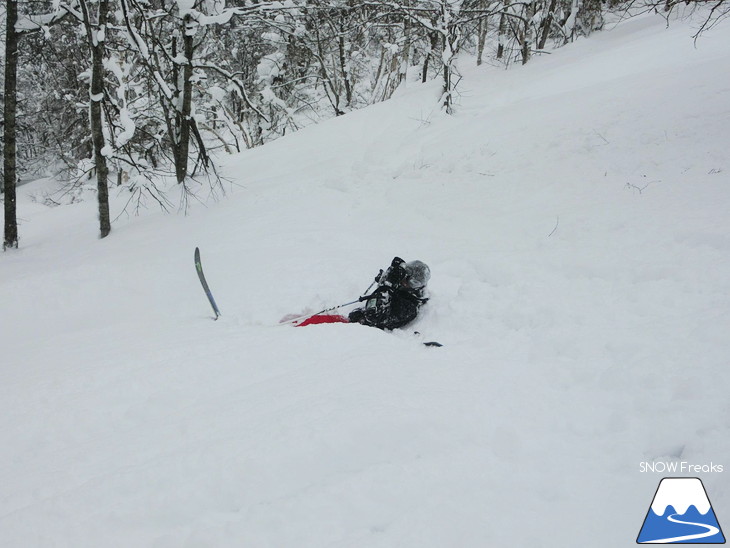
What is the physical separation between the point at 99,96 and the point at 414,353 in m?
7.74

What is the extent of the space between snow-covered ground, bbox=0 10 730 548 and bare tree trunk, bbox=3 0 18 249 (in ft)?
2.57

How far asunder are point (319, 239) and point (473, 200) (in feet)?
9.30

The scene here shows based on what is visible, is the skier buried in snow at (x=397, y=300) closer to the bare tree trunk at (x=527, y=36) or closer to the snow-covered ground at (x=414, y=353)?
the snow-covered ground at (x=414, y=353)

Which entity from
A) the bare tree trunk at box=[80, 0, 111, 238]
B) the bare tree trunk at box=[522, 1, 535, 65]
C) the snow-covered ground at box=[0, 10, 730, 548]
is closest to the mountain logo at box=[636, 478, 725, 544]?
the snow-covered ground at box=[0, 10, 730, 548]

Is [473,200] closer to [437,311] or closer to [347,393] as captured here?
[437,311]

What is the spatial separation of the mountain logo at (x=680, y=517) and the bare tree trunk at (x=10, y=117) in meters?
11.4

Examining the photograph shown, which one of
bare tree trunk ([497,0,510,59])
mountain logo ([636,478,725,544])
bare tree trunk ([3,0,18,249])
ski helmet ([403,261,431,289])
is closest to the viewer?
mountain logo ([636,478,725,544])

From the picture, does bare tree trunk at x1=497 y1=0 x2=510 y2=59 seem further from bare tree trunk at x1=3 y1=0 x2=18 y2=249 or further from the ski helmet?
bare tree trunk at x1=3 y1=0 x2=18 y2=249

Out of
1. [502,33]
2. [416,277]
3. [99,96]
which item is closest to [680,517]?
[416,277]

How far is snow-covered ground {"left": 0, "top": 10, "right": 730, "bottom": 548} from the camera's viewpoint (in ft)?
7.18

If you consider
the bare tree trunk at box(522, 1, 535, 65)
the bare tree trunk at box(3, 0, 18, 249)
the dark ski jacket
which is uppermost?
the bare tree trunk at box(522, 1, 535, 65)

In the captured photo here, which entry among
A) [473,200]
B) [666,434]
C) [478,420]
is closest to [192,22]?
[473,200]

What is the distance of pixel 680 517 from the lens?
6.89 feet

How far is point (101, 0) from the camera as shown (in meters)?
7.22
